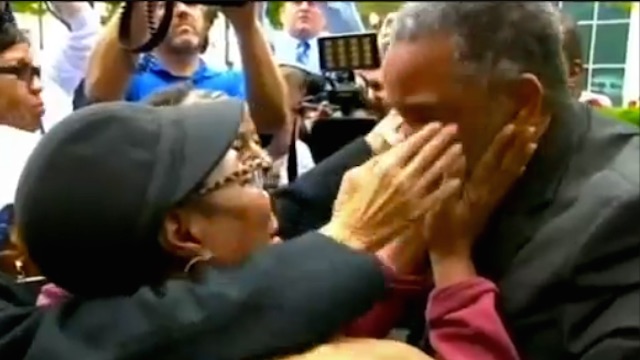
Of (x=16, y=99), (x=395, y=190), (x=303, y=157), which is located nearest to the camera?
(x=395, y=190)

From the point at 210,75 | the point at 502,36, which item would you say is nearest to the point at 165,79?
the point at 210,75

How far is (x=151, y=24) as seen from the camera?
81.5 inches

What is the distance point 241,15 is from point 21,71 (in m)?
0.42

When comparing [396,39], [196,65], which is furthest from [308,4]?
[396,39]

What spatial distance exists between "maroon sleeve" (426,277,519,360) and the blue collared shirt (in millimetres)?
1096

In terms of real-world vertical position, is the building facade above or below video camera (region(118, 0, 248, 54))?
below

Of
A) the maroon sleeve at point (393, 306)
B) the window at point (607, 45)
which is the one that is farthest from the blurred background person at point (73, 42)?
the window at point (607, 45)

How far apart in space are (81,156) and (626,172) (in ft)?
1.90

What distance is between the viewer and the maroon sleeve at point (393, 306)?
1.25 metres

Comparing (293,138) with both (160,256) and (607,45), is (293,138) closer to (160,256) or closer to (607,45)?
(160,256)

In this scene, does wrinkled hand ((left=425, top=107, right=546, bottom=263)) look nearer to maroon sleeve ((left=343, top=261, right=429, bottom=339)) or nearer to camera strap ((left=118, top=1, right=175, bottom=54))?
maroon sleeve ((left=343, top=261, right=429, bottom=339))

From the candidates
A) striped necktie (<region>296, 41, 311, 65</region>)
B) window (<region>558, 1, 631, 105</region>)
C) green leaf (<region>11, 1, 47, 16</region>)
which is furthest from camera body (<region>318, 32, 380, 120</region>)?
window (<region>558, 1, 631, 105</region>)

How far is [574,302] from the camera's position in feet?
3.87

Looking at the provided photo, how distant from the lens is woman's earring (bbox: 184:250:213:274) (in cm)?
104
